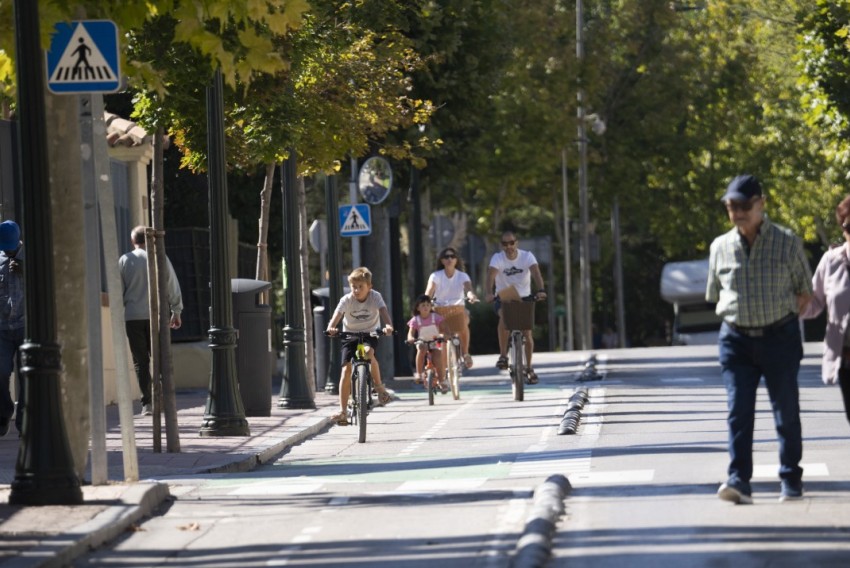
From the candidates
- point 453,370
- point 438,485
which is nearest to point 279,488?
point 438,485

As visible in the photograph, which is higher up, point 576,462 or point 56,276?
point 56,276

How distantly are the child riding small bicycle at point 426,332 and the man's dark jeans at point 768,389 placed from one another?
12.4 m

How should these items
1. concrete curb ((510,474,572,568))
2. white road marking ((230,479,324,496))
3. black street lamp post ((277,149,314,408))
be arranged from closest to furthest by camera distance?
concrete curb ((510,474,572,568))
white road marking ((230,479,324,496))
black street lamp post ((277,149,314,408))

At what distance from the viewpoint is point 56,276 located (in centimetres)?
1285

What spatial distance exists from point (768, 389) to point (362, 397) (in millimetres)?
7438

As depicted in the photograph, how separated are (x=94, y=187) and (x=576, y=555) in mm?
4991

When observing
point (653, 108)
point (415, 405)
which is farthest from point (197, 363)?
point (653, 108)

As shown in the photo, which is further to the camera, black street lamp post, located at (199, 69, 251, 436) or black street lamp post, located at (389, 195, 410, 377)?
black street lamp post, located at (389, 195, 410, 377)

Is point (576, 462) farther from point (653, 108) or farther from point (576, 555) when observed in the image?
point (653, 108)

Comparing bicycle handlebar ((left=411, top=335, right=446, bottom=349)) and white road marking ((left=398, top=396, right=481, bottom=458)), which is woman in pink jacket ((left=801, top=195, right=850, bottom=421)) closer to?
white road marking ((left=398, top=396, right=481, bottom=458))

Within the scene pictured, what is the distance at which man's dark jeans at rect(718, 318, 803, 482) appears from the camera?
35.9ft

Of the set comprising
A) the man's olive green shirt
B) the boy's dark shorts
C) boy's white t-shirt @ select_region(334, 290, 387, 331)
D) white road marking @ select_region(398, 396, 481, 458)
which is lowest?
white road marking @ select_region(398, 396, 481, 458)

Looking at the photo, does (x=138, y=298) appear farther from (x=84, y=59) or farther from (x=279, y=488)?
(x=84, y=59)

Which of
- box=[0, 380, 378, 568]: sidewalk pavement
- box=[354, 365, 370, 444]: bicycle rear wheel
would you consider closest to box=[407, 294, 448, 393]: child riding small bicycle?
box=[0, 380, 378, 568]: sidewalk pavement
